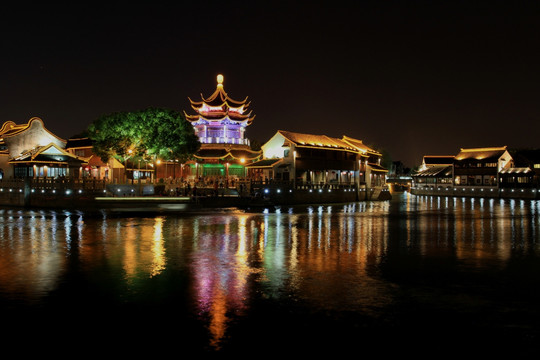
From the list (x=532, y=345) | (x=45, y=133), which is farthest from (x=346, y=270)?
(x=45, y=133)

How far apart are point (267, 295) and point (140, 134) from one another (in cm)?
3904

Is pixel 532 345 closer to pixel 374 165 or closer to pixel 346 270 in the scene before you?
pixel 346 270

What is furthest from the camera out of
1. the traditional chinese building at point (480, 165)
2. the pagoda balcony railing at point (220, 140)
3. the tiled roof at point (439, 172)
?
the tiled roof at point (439, 172)

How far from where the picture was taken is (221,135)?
7312 cm

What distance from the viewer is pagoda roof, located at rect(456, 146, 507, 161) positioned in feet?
277

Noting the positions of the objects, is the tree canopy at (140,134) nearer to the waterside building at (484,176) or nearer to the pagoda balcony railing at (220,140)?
the pagoda balcony railing at (220,140)

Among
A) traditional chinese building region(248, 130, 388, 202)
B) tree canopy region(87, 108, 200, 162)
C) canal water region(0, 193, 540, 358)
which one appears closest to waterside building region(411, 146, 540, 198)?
traditional chinese building region(248, 130, 388, 202)

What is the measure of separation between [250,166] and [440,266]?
46562 millimetres

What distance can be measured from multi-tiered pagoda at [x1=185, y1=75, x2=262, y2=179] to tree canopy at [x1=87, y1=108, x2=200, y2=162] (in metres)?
13.2

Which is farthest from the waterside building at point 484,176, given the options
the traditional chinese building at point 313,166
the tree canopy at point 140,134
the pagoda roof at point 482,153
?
the tree canopy at point 140,134

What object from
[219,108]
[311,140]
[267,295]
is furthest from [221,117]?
[267,295]

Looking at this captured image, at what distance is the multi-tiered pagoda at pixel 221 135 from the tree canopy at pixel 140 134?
13235mm

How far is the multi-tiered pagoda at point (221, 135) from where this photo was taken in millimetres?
65438

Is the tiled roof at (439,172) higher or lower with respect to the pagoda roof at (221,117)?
lower
